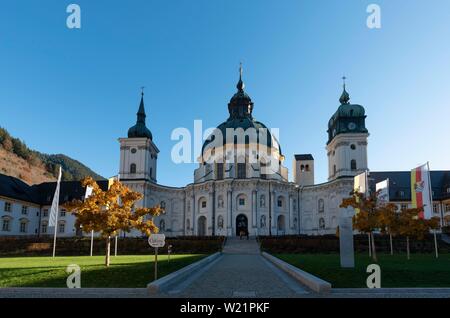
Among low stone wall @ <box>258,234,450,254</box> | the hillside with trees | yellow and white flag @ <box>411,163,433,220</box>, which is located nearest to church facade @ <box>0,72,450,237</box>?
low stone wall @ <box>258,234,450,254</box>

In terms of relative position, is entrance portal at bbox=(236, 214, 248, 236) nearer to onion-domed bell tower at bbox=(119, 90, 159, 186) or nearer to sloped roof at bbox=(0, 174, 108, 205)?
onion-domed bell tower at bbox=(119, 90, 159, 186)

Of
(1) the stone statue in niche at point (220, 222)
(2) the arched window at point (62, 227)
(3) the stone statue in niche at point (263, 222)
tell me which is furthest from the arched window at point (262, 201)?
(2) the arched window at point (62, 227)

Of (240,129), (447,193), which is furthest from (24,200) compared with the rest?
(447,193)

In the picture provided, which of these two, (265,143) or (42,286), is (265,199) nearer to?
(265,143)

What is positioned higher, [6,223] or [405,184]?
[405,184]

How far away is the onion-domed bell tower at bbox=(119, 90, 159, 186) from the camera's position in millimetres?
76938

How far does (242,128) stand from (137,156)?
22473 millimetres

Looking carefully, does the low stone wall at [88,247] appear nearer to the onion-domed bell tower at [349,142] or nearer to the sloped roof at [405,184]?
the onion-domed bell tower at [349,142]

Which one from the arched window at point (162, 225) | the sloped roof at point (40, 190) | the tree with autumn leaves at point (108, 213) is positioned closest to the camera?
the tree with autumn leaves at point (108, 213)

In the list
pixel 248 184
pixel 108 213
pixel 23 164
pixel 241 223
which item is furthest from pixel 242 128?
pixel 23 164

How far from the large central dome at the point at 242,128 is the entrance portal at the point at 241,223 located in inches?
597

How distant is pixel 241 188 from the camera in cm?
7331

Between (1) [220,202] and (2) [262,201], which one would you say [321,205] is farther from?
(1) [220,202]

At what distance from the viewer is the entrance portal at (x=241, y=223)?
72.4 metres
